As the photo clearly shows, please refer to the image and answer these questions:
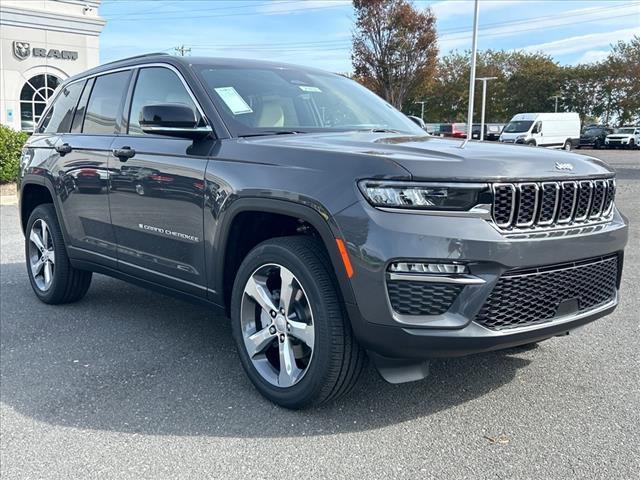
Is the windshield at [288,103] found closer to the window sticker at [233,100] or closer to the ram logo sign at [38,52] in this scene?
the window sticker at [233,100]

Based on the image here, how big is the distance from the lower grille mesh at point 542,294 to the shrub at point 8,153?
1502cm

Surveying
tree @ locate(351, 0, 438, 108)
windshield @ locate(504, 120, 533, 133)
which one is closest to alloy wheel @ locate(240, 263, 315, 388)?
tree @ locate(351, 0, 438, 108)

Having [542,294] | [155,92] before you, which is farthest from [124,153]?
[542,294]

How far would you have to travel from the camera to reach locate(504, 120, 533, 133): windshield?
1479 inches

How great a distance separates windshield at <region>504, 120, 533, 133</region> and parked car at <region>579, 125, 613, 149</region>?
411 inches

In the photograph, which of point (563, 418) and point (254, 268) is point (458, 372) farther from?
point (254, 268)

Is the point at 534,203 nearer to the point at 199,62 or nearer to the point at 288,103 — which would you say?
the point at 288,103

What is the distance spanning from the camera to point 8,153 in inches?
608

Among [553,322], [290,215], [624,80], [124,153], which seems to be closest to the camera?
[553,322]

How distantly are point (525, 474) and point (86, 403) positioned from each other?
89.4 inches

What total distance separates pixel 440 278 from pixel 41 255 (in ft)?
13.5

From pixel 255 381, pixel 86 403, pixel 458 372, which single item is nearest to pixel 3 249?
pixel 86 403

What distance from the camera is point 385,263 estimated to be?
2758 mm

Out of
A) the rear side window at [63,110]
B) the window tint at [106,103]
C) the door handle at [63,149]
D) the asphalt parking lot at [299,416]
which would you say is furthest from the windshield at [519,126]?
the door handle at [63,149]
